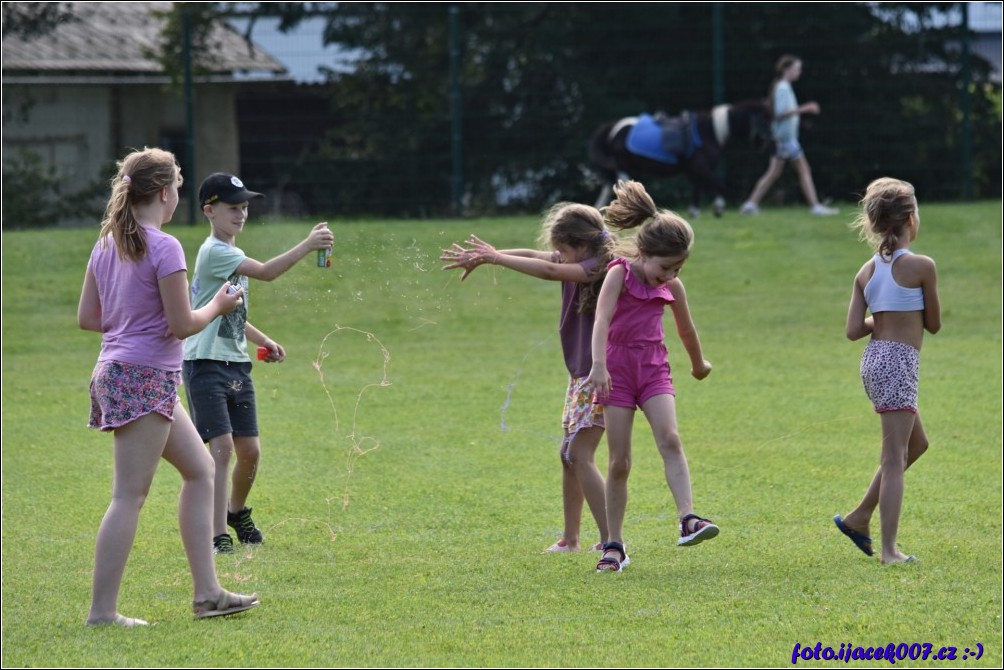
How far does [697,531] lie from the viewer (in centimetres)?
541

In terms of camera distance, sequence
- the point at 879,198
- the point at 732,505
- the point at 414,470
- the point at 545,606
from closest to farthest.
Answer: the point at 545,606 < the point at 879,198 < the point at 732,505 < the point at 414,470

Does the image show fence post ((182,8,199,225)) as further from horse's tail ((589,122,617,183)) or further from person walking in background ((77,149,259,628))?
person walking in background ((77,149,259,628))

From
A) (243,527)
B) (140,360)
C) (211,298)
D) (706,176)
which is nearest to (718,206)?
(706,176)

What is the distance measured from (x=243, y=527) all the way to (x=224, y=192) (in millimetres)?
1565

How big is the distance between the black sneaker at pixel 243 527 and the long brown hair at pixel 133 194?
184 cm

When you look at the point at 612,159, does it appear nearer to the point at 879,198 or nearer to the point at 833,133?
the point at 833,133

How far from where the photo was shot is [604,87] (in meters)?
18.3

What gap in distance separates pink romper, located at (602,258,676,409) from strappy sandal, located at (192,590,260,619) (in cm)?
169

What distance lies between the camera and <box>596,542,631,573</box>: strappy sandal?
5613 mm

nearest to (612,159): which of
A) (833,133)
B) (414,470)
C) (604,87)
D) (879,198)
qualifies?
(604,87)

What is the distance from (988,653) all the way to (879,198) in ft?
6.49

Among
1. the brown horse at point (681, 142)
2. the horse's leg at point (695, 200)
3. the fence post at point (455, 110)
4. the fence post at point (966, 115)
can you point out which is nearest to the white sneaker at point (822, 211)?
the brown horse at point (681, 142)

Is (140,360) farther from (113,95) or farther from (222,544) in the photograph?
(113,95)

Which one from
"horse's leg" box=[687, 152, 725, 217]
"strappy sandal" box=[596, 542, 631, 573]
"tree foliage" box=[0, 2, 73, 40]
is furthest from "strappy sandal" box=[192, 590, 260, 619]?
"tree foliage" box=[0, 2, 73, 40]
